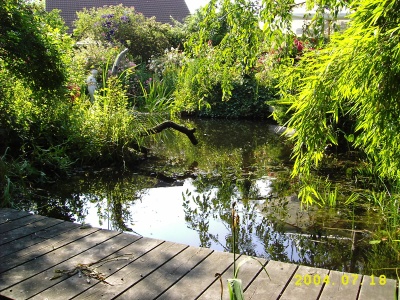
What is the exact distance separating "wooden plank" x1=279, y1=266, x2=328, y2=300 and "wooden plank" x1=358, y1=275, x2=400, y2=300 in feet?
0.69

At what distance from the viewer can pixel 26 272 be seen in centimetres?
257

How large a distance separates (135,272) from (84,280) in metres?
Result: 0.28

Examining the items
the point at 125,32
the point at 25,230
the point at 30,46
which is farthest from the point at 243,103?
the point at 25,230

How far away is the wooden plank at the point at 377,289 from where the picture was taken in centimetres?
223

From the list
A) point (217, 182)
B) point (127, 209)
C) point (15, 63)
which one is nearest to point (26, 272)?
point (127, 209)

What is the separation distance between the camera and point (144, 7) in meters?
28.0

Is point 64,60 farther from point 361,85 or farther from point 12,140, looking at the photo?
point 361,85

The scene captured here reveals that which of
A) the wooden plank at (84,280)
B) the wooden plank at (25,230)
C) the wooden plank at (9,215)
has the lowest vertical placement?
the wooden plank at (84,280)

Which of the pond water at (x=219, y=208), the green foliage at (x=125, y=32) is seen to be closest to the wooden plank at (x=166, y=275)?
the pond water at (x=219, y=208)

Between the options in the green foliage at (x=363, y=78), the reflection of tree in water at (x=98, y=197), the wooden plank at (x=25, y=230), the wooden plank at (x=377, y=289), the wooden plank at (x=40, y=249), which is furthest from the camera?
Result: the reflection of tree in water at (x=98, y=197)

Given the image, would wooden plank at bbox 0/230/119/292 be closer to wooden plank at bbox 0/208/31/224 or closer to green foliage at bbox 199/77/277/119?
wooden plank at bbox 0/208/31/224

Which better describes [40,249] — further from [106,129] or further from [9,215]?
[106,129]

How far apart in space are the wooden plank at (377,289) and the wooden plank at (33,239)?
194 centimetres

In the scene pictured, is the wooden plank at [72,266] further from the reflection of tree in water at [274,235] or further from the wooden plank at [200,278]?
the reflection of tree in water at [274,235]
